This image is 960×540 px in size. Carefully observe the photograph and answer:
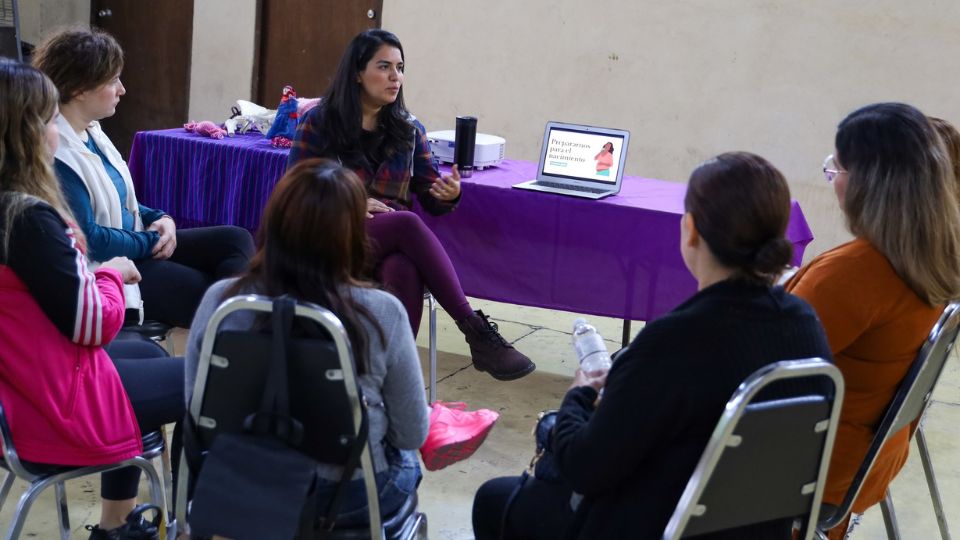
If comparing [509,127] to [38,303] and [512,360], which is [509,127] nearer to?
[512,360]

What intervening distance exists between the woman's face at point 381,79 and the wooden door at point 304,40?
322 cm

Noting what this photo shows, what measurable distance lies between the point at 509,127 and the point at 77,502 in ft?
12.6

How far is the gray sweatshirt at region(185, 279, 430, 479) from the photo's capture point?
164 centimetres

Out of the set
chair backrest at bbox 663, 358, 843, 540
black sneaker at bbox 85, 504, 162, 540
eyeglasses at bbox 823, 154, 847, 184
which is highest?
eyeglasses at bbox 823, 154, 847, 184

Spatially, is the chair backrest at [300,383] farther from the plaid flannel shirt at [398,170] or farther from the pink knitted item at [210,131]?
the pink knitted item at [210,131]

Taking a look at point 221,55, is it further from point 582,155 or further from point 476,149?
point 582,155

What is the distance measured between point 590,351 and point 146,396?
0.87 m

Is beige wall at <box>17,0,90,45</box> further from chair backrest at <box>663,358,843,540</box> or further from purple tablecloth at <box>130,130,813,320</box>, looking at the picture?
chair backrest at <box>663,358,843,540</box>

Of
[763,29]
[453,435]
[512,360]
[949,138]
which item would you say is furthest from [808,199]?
[453,435]

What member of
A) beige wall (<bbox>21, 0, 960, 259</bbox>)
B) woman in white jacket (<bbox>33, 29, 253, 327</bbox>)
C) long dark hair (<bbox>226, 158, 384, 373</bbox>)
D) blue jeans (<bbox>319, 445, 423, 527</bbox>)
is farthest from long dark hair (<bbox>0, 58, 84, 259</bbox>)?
beige wall (<bbox>21, 0, 960, 259</bbox>)

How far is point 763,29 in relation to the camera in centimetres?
523

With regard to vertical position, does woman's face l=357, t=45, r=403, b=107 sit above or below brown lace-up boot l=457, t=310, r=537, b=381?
above

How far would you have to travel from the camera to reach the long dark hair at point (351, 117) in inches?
121

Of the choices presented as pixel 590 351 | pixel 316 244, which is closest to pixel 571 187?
pixel 590 351
